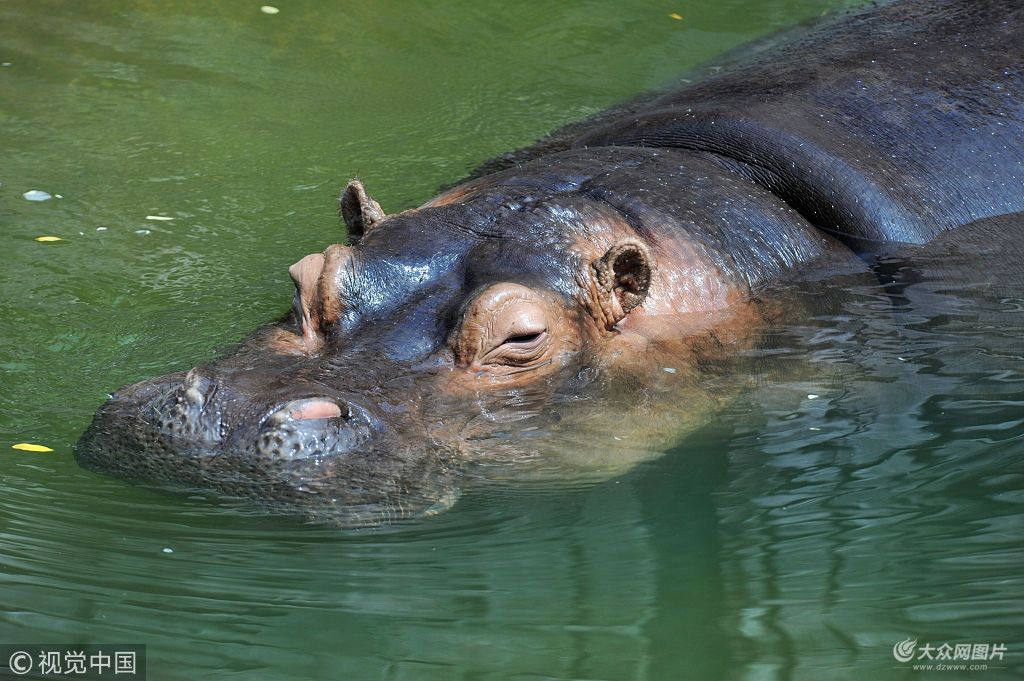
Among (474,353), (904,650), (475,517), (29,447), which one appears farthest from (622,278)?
(29,447)

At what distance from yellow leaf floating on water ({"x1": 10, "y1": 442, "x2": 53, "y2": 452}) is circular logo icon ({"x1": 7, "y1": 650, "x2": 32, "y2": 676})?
5.18ft

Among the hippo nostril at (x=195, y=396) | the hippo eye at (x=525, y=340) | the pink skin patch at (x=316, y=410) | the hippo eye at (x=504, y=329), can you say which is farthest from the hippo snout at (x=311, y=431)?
the hippo eye at (x=525, y=340)

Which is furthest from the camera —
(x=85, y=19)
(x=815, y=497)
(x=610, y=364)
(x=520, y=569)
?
(x=85, y=19)

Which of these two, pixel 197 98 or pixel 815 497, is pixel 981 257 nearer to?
pixel 815 497

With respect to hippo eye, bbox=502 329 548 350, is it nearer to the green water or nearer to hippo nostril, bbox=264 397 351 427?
the green water

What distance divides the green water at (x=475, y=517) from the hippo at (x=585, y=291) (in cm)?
18

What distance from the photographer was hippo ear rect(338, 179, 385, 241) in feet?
17.5

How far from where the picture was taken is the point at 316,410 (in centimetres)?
388

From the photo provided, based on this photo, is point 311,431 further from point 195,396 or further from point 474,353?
point 474,353

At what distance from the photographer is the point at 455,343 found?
14.7ft

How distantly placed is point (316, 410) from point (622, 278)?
1.48 m

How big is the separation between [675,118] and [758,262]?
4.62 feet

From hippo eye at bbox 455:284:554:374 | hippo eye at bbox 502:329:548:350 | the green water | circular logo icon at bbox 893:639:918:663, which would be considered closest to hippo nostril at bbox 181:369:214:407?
the green water

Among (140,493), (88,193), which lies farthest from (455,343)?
(88,193)
